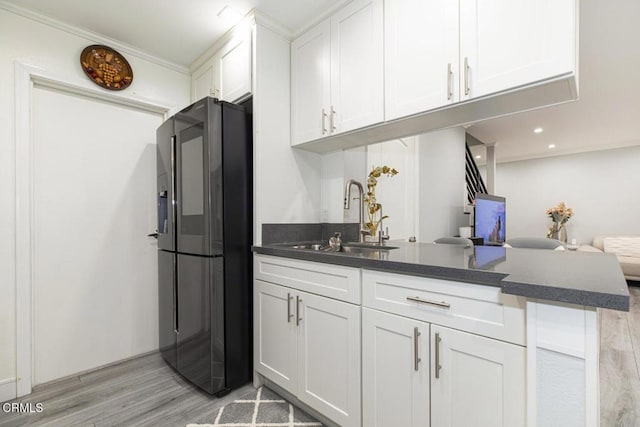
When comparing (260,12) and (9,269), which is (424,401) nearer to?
(260,12)

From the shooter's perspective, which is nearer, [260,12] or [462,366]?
[462,366]

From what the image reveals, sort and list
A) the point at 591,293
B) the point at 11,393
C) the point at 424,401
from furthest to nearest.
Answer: the point at 11,393 → the point at 424,401 → the point at 591,293

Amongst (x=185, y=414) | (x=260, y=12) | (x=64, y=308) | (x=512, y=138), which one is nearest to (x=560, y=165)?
(x=512, y=138)

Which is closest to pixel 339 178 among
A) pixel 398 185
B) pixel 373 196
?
pixel 373 196

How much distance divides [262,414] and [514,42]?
2219 millimetres

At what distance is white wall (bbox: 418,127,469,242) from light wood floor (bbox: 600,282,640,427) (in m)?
1.35

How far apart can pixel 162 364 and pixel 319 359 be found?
1.54 metres

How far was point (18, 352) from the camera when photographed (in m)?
1.88

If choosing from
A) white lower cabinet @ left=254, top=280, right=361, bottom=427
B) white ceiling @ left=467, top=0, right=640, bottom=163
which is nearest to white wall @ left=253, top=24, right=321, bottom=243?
white lower cabinet @ left=254, top=280, right=361, bottom=427

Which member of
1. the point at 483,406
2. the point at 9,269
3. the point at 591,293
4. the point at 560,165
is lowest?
the point at 483,406

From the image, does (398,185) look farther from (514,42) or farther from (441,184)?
(514,42)

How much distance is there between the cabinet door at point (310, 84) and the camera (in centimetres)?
192

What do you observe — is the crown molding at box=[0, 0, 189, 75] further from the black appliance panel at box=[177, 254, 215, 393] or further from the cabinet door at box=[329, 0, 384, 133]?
the black appliance panel at box=[177, 254, 215, 393]

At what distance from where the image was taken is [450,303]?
106cm
